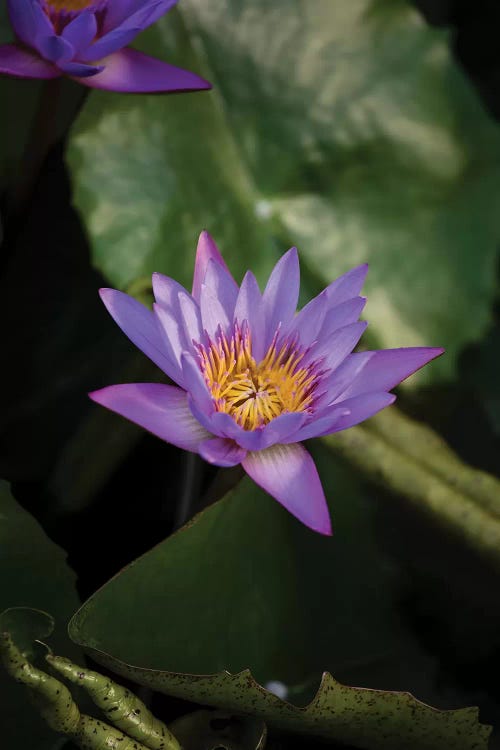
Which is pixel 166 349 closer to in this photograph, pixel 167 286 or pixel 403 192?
pixel 167 286

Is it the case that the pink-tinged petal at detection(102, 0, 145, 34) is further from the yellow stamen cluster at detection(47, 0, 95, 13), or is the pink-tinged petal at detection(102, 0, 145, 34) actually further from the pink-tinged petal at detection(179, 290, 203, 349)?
the pink-tinged petal at detection(179, 290, 203, 349)

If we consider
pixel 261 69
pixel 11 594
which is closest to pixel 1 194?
pixel 261 69

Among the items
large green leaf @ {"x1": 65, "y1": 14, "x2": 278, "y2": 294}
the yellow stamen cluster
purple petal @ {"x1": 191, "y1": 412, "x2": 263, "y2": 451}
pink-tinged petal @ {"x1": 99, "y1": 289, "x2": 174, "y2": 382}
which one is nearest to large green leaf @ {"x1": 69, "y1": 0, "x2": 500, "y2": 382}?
large green leaf @ {"x1": 65, "y1": 14, "x2": 278, "y2": 294}

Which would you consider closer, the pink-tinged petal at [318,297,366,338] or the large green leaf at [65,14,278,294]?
the pink-tinged petal at [318,297,366,338]

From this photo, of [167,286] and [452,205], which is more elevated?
[167,286]

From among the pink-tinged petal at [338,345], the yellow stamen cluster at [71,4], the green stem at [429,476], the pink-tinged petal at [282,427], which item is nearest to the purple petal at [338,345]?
the pink-tinged petal at [338,345]

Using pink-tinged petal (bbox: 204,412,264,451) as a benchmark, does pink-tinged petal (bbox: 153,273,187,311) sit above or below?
above
